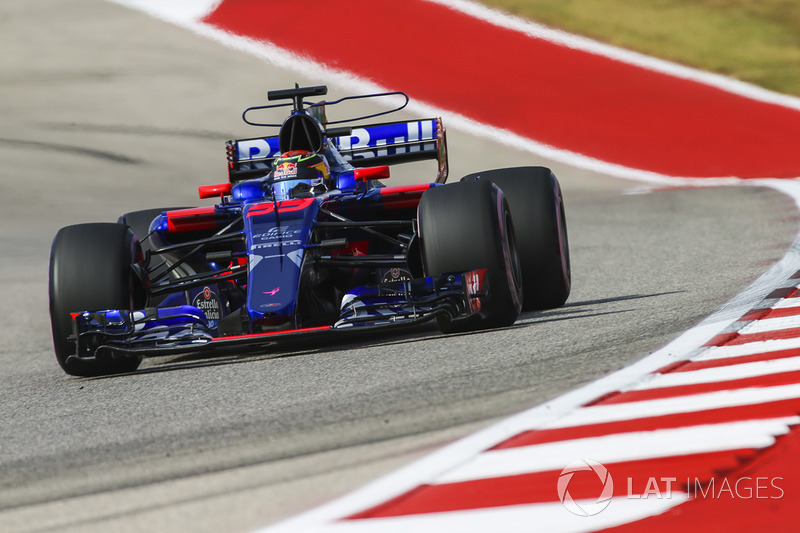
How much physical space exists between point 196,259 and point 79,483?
149 inches

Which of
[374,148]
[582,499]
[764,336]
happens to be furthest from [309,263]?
[582,499]

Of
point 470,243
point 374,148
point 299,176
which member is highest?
point 374,148

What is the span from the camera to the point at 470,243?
19.5 ft

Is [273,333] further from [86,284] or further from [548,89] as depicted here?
[548,89]

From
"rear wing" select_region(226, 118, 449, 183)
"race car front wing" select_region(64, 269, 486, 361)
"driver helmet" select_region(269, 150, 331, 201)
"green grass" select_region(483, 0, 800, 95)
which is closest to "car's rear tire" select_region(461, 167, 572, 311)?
"driver helmet" select_region(269, 150, 331, 201)

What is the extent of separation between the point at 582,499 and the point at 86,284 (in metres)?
3.99

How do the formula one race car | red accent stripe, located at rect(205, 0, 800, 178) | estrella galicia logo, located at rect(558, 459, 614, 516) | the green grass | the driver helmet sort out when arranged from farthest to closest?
the green grass → red accent stripe, located at rect(205, 0, 800, 178) → the driver helmet → the formula one race car → estrella galicia logo, located at rect(558, 459, 614, 516)

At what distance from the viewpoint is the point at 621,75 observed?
20109 millimetres

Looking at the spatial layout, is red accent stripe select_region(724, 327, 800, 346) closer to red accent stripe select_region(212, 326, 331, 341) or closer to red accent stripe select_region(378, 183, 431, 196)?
red accent stripe select_region(212, 326, 331, 341)

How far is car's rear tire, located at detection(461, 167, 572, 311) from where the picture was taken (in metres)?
7.17

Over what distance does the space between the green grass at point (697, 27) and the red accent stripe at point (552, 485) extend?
706 inches

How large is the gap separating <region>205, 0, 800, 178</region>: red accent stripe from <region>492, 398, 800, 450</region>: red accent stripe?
12963 millimetres

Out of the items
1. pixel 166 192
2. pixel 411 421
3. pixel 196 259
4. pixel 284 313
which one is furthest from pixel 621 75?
pixel 411 421

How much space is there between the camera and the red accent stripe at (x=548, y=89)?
17562 millimetres
